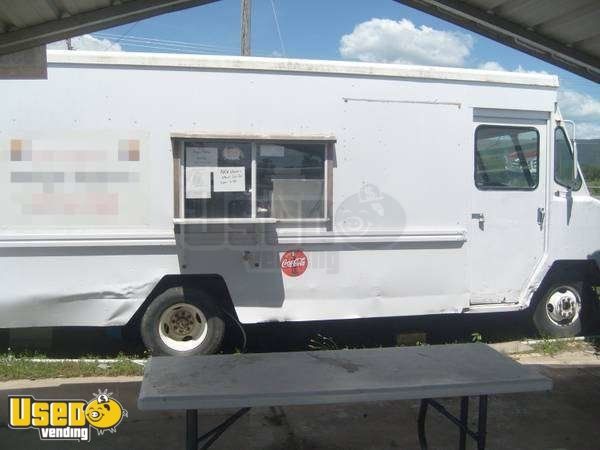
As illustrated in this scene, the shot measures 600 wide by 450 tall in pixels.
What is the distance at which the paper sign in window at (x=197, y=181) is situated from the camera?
5.12m

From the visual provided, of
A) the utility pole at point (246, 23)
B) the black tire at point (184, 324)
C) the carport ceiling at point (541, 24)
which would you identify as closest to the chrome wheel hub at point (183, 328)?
the black tire at point (184, 324)

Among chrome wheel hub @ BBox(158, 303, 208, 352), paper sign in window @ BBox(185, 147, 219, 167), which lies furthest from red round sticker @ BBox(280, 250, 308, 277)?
paper sign in window @ BBox(185, 147, 219, 167)

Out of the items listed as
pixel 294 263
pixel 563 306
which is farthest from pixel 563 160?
pixel 294 263

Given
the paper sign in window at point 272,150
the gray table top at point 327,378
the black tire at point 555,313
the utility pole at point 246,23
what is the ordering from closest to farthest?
the gray table top at point 327,378, the paper sign in window at point 272,150, the black tire at point 555,313, the utility pole at point 246,23

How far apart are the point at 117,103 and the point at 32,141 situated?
2.54ft

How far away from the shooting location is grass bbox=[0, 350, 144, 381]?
5094 millimetres

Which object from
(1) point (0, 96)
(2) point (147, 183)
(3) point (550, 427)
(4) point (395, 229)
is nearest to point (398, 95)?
(4) point (395, 229)

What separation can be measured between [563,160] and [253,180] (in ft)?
10.6

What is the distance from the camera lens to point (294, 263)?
534cm

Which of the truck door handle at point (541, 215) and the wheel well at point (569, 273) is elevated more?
the truck door handle at point (541, 215)

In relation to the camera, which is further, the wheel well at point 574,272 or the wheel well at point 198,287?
the wheel well at point 574,272

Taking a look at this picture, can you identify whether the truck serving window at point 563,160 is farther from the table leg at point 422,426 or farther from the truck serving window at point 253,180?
the table leg at point 422,426

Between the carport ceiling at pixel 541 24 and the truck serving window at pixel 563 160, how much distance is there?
2.18 m

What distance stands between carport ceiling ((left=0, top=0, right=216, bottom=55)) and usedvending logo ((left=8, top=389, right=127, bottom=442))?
2303 mm
